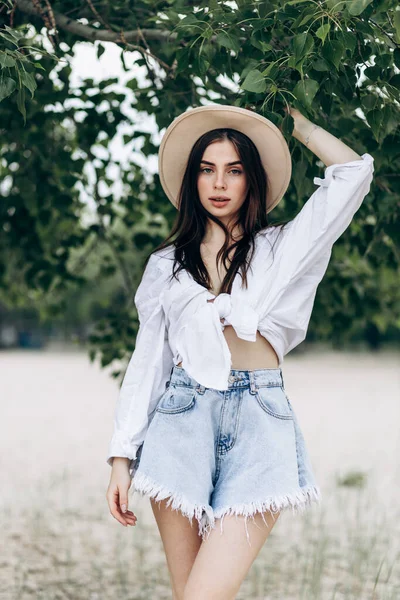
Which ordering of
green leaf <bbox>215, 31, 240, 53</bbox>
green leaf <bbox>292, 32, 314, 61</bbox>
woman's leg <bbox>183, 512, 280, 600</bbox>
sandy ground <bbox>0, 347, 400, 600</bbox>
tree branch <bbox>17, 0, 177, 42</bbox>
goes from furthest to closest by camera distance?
sandy ground <bbox>0, 347, 400, 600</bbox>, tree branch <bbox>17, 0, 177, 42</bbox>, green leaf <bbox>215, 31, 240, 53</bbox>, green leaf <bbox>292, 32, 314, 61</bbox>, woman's leg <bbox>183, 512, 280, 600</bbox>

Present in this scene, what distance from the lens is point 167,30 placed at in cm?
286

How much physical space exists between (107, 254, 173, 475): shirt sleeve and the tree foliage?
58 cm

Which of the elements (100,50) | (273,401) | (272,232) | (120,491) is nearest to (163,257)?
(272,232)

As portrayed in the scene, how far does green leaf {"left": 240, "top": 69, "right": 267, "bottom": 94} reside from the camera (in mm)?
2002

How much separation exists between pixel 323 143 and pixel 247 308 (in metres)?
0.49

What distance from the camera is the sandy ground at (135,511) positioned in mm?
4109

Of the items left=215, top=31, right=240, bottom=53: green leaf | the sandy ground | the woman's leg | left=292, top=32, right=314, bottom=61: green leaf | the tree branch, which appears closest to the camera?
the woman's leg

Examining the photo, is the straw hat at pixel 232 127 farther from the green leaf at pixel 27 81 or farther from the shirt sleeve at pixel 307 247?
the green leaf at pixel 27 81

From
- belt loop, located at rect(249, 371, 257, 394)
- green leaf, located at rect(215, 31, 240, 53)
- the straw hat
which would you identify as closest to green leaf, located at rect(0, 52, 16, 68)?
the straw hat

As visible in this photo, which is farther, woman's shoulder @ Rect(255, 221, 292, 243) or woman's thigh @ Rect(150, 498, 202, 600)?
woman's shoulder @ Rect(255, 221, 292, 243)

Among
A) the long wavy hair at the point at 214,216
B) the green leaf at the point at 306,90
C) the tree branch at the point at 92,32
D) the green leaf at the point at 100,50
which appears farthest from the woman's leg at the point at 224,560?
the green leaf at the point at 100,50

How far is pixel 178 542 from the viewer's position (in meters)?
2.00

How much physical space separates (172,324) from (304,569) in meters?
2.59

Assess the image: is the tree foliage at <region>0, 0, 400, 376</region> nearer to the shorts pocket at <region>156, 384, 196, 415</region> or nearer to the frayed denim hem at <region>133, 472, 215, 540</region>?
the shorts pocket at <region>156, 384, 196, 415</region>
